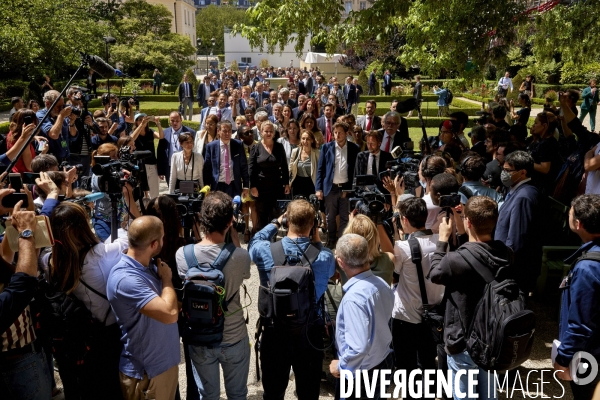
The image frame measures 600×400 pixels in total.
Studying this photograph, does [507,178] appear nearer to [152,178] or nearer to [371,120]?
[371,120]

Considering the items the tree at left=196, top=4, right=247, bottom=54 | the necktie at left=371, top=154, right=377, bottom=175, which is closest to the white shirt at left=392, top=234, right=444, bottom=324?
the necktie at left=371, top=154, right=377, bottom=175

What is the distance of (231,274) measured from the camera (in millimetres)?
3578

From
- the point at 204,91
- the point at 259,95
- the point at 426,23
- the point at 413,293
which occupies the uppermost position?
the point at 426,23

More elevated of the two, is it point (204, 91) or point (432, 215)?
point (204, 91)

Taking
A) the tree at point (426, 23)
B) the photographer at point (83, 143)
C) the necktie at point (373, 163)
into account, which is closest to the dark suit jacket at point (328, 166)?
the necktie at point (373, 163)

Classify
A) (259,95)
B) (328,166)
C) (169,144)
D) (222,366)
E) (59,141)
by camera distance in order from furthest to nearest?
1. (259,95)
2. (169,144)
3. (59,141)
4. (328,166)
5. (222,366)

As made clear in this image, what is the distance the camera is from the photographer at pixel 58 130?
764 cm

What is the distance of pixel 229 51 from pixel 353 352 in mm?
80170

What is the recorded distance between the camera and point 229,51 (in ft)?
260

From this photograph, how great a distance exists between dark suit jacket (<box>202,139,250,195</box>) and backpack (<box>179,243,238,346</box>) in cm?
409

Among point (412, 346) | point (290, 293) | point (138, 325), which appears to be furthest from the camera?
point (412, 346)

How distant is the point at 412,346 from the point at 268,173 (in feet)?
13.0

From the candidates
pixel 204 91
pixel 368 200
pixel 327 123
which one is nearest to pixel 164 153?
pixel 327 123

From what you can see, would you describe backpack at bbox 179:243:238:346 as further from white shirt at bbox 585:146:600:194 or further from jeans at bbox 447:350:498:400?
white shirt at bbox 585:146:600:194
